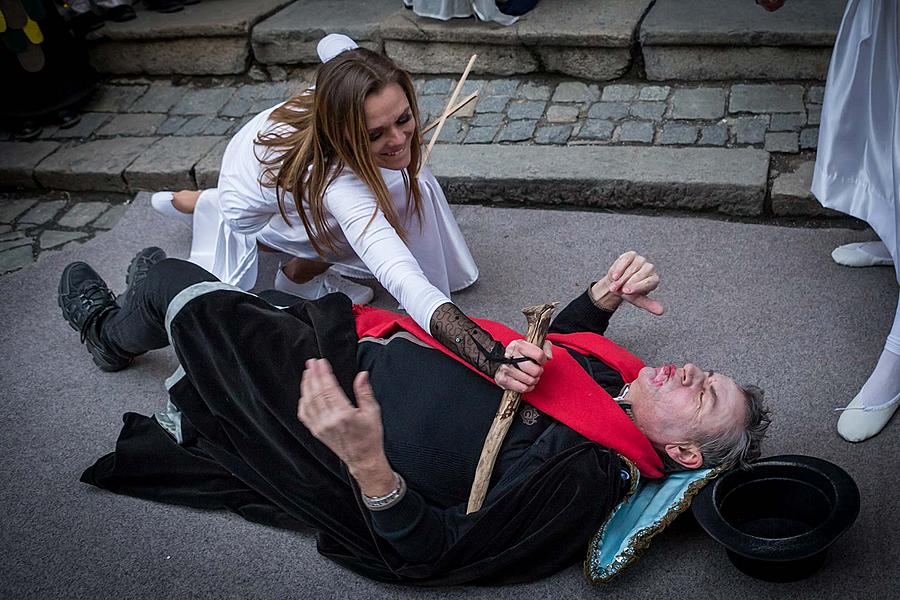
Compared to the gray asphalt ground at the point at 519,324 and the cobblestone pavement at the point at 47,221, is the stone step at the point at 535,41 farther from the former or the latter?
the cobblestone pavement at the point at 47,221

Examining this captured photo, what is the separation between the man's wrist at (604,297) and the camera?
7.30 ft

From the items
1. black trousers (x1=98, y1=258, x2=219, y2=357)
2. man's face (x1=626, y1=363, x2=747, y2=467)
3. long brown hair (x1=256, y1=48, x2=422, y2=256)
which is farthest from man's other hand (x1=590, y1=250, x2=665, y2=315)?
black trousers (x1=98, y1=258, x2=219, y2=357)

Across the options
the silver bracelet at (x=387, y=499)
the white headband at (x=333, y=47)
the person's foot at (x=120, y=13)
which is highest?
the white headband at (x=333, y=47)

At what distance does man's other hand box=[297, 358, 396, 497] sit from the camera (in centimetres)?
152

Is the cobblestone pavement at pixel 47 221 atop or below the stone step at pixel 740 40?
below

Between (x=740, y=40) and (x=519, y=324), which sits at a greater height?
(x=740, y=40)

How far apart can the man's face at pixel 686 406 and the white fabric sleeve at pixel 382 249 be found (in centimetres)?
53

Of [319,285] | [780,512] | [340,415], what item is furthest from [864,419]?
[319,285]

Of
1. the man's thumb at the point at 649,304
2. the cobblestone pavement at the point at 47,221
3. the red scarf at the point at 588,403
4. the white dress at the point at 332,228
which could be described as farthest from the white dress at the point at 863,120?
the cobblestone pavement at the point at 47,221

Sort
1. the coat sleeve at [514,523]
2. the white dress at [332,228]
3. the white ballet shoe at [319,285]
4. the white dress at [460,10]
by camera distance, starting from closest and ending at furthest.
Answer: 1. the coat sleeve at [514,523]
2. the white dress at [332,228]
3. the white ballet shoe at [319,285]
4. the white dress at [460,10]

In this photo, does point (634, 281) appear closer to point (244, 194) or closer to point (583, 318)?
point (583, 318)

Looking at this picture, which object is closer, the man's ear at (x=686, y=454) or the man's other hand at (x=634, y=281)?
the man's ear at (x=686, y=454)

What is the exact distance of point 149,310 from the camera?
7.50 feet

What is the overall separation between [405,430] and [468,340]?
0.80 ft
